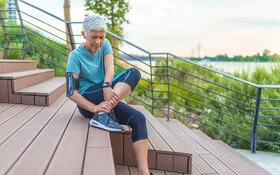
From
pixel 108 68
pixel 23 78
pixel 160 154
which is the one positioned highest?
pixel 108 68

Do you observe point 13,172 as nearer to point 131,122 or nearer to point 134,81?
point 131,122

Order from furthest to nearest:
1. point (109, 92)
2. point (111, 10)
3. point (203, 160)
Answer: point (111, 10) < point (203, 160) < point (109, 92)

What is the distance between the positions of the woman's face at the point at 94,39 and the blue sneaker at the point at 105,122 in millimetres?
484

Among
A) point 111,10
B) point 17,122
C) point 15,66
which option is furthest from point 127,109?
point 111,10

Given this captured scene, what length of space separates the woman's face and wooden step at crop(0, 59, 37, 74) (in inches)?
58.3

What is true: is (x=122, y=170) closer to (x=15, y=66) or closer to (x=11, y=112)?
(x=11, y=112)

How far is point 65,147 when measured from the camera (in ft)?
4.60

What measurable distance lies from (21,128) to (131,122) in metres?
0.73

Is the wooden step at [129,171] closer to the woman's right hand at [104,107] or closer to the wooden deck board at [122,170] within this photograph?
the wooden deck board at [122,170]

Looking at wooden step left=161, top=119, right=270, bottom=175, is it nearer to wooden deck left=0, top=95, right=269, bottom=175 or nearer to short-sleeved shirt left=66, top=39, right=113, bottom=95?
wooden deck left=0, top=95, right=269, bottom=175

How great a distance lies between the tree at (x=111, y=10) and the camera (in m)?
9.44

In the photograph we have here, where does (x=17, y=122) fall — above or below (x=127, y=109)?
below

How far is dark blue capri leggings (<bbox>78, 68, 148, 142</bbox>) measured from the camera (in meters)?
1.67

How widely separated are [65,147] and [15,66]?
2.19 metres
